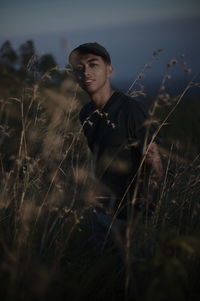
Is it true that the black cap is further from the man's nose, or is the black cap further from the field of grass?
the field of grass

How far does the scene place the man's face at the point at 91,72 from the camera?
2.37 m

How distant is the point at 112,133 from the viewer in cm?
227

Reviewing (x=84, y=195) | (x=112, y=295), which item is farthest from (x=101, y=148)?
(x=112, y=295)

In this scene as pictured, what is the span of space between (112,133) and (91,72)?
0.48 m

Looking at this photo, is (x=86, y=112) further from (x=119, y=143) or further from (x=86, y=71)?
(x=119, y=143)

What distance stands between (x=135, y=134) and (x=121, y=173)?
1.00 feet

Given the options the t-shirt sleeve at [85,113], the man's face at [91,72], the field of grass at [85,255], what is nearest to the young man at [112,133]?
the man's face at [91,72]

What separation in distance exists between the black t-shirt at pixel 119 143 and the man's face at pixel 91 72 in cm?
15

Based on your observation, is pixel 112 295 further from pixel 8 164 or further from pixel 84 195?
pixel 8 164

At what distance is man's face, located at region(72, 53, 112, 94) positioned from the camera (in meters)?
2.37

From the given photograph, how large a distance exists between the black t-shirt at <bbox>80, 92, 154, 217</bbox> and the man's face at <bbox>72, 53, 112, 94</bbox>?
0.49 feet

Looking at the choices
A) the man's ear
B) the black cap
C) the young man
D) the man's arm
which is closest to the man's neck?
the young man

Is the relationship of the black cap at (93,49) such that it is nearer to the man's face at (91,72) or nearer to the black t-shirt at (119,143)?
the man's face at (91,72)

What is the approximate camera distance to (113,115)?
90.4 inches
